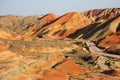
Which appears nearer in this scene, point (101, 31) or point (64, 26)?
point (101, 31)

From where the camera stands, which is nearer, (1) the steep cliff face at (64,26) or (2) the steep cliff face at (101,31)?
(2) the steep cliff face at (101,31)

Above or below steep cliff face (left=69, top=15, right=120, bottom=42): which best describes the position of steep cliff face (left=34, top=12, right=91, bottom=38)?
above

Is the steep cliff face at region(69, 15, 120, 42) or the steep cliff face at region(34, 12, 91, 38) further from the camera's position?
the steep cliff face at region(34, 12, 91, 38)

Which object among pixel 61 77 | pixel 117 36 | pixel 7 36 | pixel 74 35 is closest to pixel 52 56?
pixel 61 77

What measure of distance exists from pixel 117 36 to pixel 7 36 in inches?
1345

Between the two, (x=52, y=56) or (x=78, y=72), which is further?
(x=52, y=56)

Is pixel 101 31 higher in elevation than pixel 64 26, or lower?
lower

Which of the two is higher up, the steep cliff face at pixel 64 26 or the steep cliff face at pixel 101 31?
the steep cliff face at pixel 64 26

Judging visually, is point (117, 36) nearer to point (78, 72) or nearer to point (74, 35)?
point (74, 35)

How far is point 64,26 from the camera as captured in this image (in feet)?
456

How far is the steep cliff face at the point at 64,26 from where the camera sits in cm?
13512

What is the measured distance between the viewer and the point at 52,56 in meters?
49.3

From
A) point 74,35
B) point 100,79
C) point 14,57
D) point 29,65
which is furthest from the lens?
point 74,35

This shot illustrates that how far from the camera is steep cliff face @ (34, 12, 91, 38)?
135 m
